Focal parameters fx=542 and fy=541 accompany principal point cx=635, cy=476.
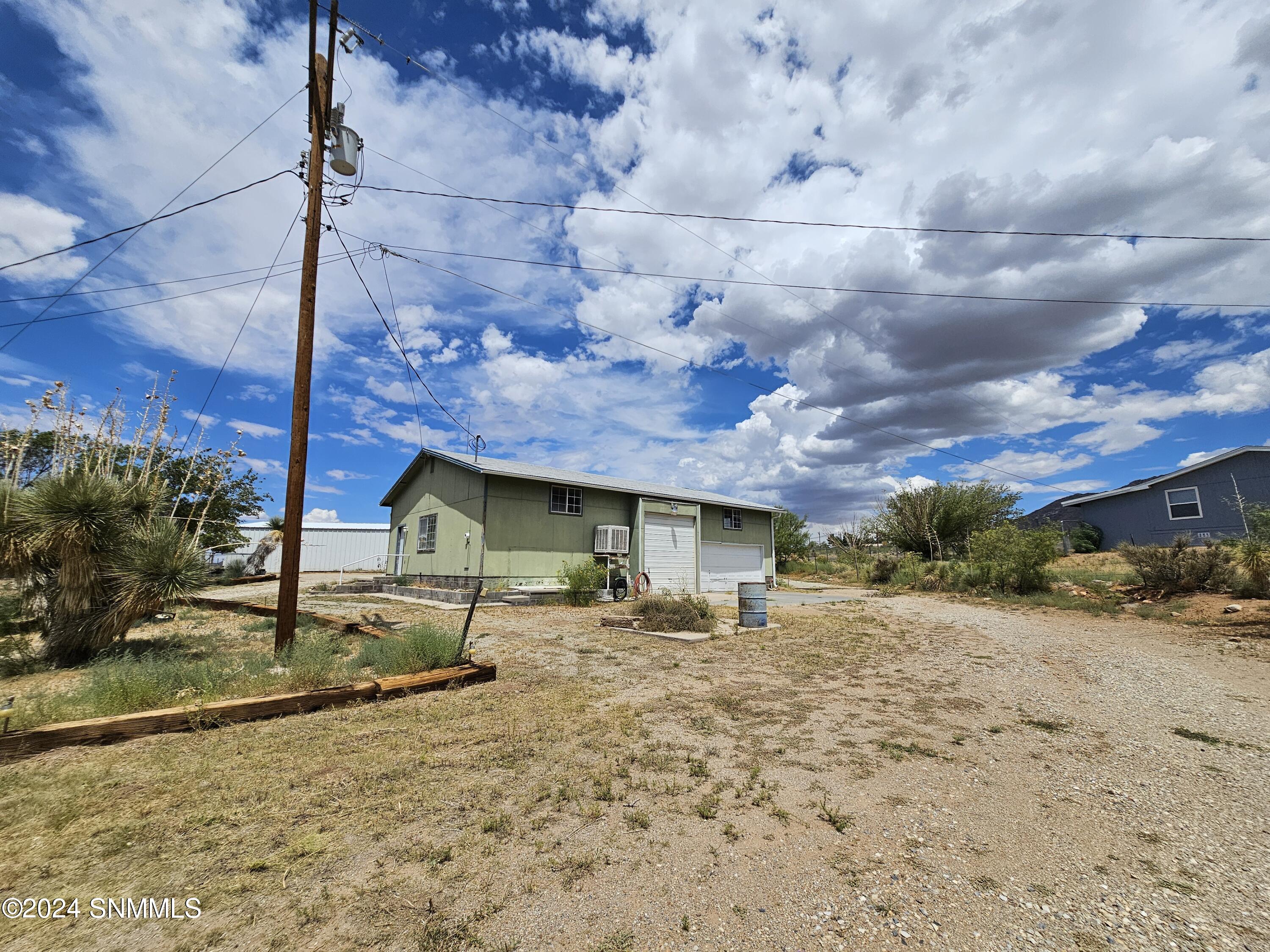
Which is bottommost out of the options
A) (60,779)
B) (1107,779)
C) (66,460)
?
(1107,779)

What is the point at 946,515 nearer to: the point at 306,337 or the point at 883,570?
the point at 883,570

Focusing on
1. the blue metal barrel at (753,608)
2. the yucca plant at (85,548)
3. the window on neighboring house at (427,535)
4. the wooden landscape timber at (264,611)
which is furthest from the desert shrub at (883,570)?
the yucca plant at (85,548)

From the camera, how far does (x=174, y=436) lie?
7.17 metres

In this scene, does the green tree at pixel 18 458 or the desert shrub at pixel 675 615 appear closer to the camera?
the green tree at pixel 18 458

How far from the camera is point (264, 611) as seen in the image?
10.7m

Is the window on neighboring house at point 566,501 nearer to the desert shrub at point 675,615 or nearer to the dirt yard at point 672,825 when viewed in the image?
the desert shrub at point 675,615

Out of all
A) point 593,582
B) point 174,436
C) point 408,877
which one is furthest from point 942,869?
point 593,582

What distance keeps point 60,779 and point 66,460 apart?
16.9 ft

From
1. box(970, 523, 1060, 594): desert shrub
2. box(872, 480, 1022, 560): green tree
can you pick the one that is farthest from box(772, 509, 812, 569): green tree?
box(970, 523, 1060, 594): desert shrub

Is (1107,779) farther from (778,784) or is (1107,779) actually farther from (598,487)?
(598,487)

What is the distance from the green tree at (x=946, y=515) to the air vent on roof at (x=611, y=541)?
47.9ft

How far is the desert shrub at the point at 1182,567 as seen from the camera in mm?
11539

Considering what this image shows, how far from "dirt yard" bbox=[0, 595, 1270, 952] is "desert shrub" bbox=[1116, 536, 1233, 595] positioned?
28.0ft

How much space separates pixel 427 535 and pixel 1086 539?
1171 inches
